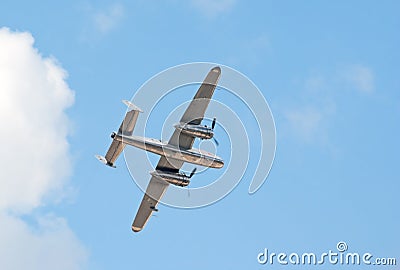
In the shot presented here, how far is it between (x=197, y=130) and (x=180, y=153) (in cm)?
376

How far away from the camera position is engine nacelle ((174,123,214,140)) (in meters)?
102

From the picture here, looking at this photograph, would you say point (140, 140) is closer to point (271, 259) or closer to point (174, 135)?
point (174, 135)

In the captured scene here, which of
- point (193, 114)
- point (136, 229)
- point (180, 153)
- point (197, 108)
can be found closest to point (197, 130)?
point (193, 114)

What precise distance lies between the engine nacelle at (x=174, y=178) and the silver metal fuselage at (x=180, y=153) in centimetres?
415

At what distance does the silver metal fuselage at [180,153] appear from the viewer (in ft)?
326

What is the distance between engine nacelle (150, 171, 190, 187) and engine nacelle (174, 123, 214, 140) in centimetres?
807

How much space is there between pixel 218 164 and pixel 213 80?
1084cm

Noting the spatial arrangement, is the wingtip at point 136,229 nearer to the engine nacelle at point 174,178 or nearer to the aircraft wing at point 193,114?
the engine nacelle at point 174,178

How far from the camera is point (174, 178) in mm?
108188

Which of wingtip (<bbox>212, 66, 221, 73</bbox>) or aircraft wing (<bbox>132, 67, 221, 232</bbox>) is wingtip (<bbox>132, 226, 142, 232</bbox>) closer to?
aircraft wing (<bbox>132, 67, 221, 232</bbox>)

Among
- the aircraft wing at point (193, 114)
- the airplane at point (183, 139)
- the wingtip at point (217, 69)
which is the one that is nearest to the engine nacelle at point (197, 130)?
the airplane at point (183, 139)

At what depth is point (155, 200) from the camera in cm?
11506

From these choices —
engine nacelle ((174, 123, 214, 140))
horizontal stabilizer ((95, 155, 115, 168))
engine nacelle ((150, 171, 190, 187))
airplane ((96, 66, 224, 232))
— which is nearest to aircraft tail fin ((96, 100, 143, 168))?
airplane ((96, 66, 224, 232))

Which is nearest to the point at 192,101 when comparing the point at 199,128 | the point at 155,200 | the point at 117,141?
the point at 199,128
